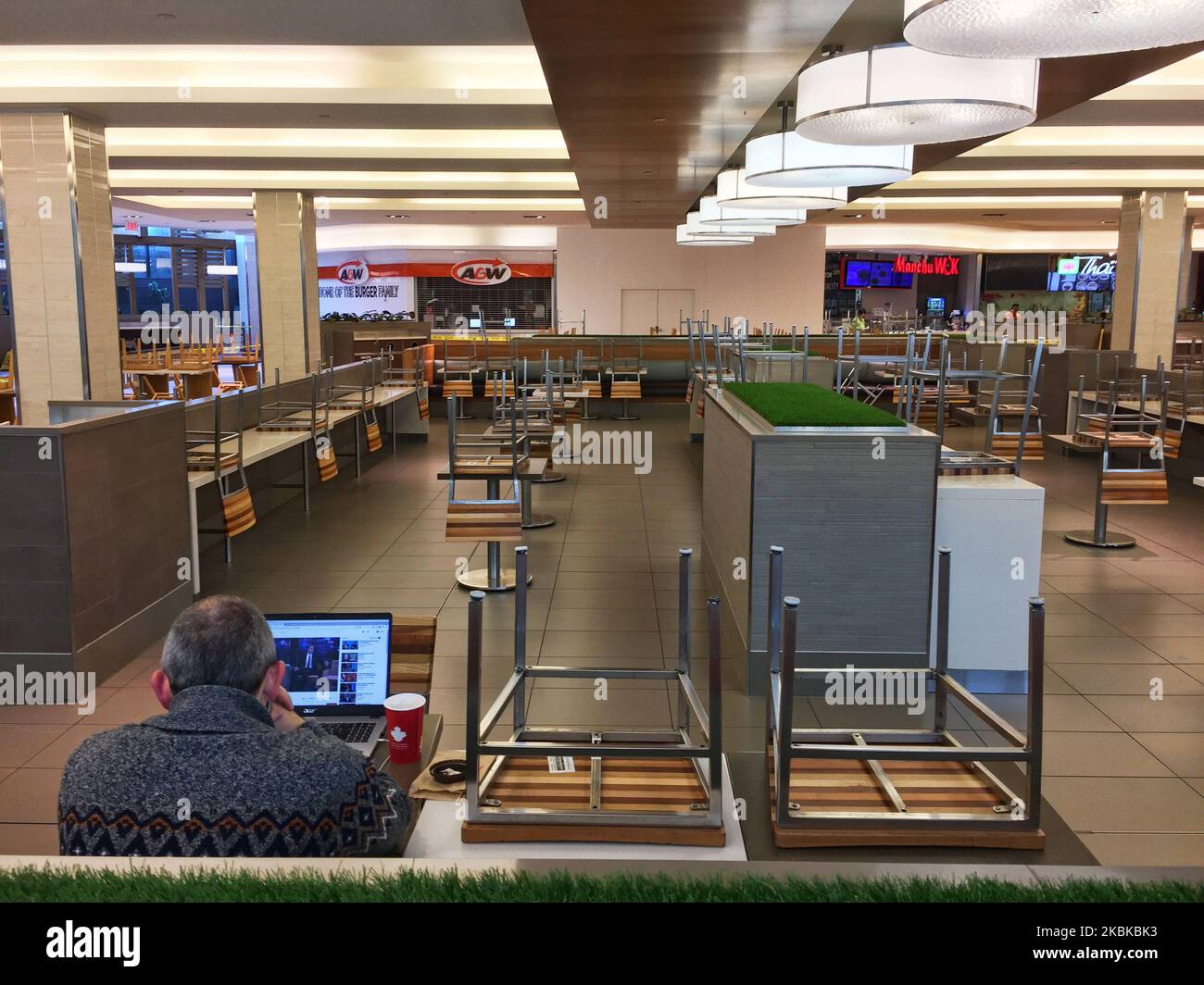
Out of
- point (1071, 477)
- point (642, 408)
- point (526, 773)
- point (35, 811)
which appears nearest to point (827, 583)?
point (526, 773)

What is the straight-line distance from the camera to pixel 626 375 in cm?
1460

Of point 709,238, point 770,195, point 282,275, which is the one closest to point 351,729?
point 770,195

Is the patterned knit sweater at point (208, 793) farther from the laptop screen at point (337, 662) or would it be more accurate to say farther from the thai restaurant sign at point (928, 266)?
the thai restaurant sign at point (928, 266)

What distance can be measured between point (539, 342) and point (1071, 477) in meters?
7.73

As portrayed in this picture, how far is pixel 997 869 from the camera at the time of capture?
1.34m

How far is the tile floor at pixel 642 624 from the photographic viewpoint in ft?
11.4

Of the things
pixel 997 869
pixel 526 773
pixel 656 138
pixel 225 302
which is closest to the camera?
pixel 997 869

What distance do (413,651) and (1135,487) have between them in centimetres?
541

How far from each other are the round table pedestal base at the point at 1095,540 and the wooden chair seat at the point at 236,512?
5.34m

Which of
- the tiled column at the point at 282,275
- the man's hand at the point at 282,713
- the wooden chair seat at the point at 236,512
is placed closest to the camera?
the man's hand at the point at 282,713

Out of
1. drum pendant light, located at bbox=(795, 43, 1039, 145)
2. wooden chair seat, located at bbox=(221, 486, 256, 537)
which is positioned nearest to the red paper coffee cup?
drum pendant light, located at bbox=(795, 43, 1039, 145)

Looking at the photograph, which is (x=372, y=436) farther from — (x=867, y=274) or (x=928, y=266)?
(x=928, y=266)

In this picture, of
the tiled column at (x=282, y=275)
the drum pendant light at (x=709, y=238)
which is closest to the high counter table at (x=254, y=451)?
the tiled column at (x=282, y=275)
